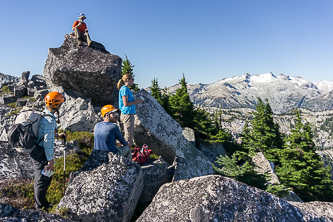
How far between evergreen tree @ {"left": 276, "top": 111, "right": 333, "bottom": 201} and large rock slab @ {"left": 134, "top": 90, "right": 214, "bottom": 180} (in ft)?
67.4

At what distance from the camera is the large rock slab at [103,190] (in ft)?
17.7

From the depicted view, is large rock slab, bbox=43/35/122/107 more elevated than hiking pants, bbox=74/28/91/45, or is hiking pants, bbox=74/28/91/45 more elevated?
hiking pants, bbox=74/28/91/45

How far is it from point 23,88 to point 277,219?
34.0 meters

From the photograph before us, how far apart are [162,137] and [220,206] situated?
27.8 ft

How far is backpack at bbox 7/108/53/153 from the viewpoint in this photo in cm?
536

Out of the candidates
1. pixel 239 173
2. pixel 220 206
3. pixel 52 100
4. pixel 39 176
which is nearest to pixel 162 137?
Result: pixel 239 173

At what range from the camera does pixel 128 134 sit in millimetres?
10266

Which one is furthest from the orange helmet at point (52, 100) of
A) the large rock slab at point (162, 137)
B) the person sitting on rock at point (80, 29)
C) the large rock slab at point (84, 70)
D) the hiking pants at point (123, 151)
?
the person sitting on rock at point (80, 29)

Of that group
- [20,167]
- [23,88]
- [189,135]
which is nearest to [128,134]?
[20,167]

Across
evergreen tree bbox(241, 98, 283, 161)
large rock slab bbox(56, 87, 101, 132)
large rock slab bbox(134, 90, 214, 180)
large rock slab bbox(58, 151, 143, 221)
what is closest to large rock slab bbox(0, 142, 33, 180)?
large rock slab bbox(58, 151, 143, 221)

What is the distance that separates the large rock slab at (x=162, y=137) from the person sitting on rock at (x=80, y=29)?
6.80 m

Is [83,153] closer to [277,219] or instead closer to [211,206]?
[211,206]

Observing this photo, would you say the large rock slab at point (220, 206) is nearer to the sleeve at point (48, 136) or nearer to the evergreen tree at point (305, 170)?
the sleeve at point (48, 136)

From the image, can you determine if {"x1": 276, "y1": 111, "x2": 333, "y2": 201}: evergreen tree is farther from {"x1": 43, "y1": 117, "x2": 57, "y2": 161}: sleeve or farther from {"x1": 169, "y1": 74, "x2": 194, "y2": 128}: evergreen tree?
{"x1": 43, "y1": 117, "x2": 57, "y2": 161}: sleeve
